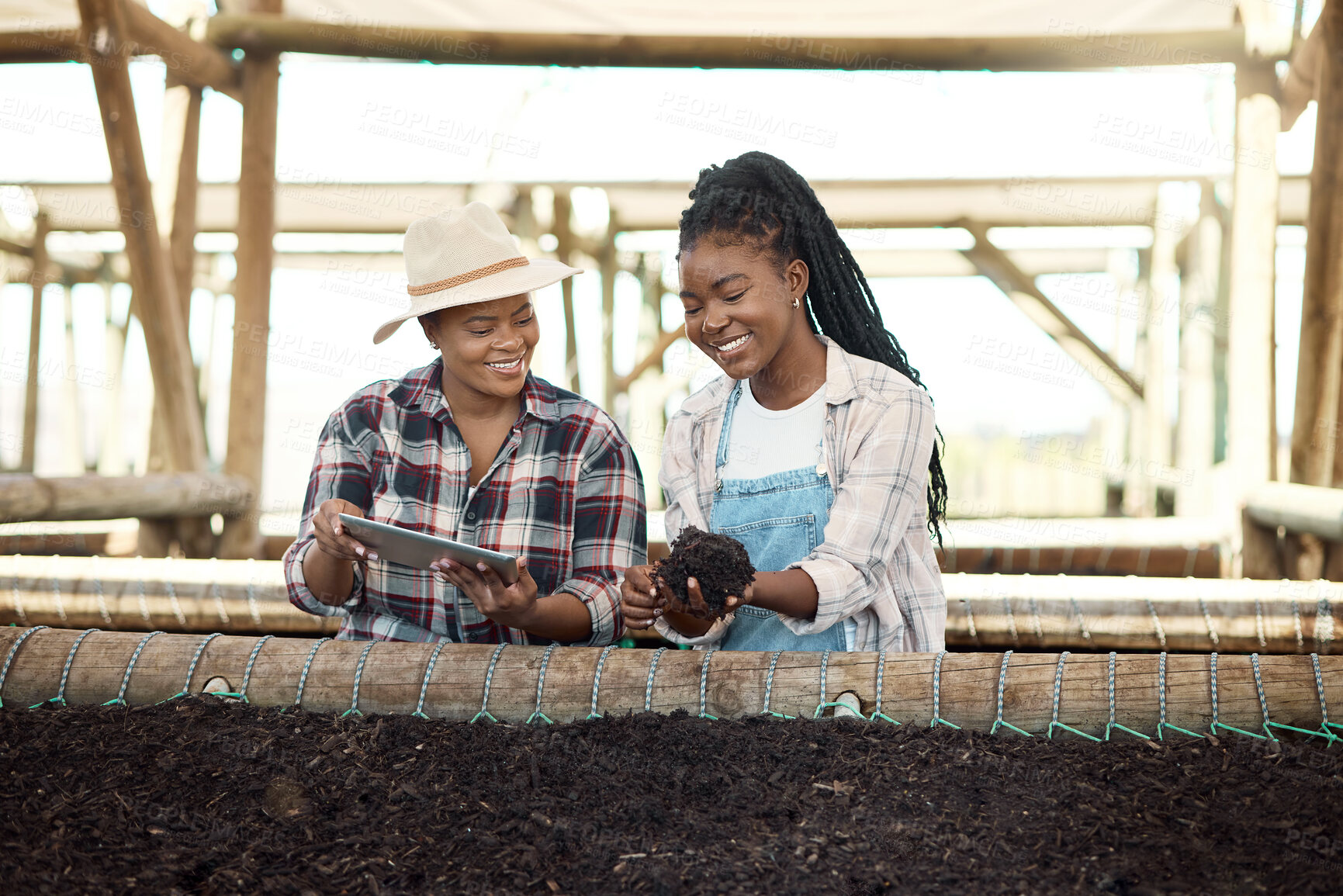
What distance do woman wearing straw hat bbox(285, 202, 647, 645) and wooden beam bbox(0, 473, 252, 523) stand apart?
1.50m

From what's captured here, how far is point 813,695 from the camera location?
1.70 meters

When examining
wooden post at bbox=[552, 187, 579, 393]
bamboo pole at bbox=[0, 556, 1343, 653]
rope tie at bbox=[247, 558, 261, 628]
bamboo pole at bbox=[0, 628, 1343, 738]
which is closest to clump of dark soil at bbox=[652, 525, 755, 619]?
bamboo pole at bbox=[0, 628, 1343, 738]

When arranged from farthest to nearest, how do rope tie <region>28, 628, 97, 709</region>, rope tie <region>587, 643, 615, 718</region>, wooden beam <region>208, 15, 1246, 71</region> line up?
wooden beam <region>208, 15, 1246, 71</region> → rope tie <region>28, 628, 97, 709</region> → rope tie <region>587, 643, 615, 718</region>

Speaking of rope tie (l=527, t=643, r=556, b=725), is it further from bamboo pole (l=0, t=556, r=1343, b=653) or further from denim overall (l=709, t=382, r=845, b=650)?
bamboo pole (l=0, t=556, r=1343, b=653)

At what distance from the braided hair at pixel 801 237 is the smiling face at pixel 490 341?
1.29 ft

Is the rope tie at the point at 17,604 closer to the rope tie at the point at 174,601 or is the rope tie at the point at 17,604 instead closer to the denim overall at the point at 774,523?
the rope tie at the point at 174,601

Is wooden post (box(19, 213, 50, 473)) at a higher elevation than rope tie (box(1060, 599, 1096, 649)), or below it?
higher

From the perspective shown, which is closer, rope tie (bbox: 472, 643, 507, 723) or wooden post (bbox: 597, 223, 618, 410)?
rope tie (bbox: 472, 643, 507, 723)

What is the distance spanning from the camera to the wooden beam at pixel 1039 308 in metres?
6.55

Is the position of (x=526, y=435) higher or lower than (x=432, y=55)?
lower

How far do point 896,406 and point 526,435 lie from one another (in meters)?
0.79

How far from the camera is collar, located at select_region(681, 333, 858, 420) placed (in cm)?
200

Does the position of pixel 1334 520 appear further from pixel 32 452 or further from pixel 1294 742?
pixel 32 452

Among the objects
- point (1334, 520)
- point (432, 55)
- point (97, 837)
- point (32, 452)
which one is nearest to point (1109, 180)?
point (1334, 520)
